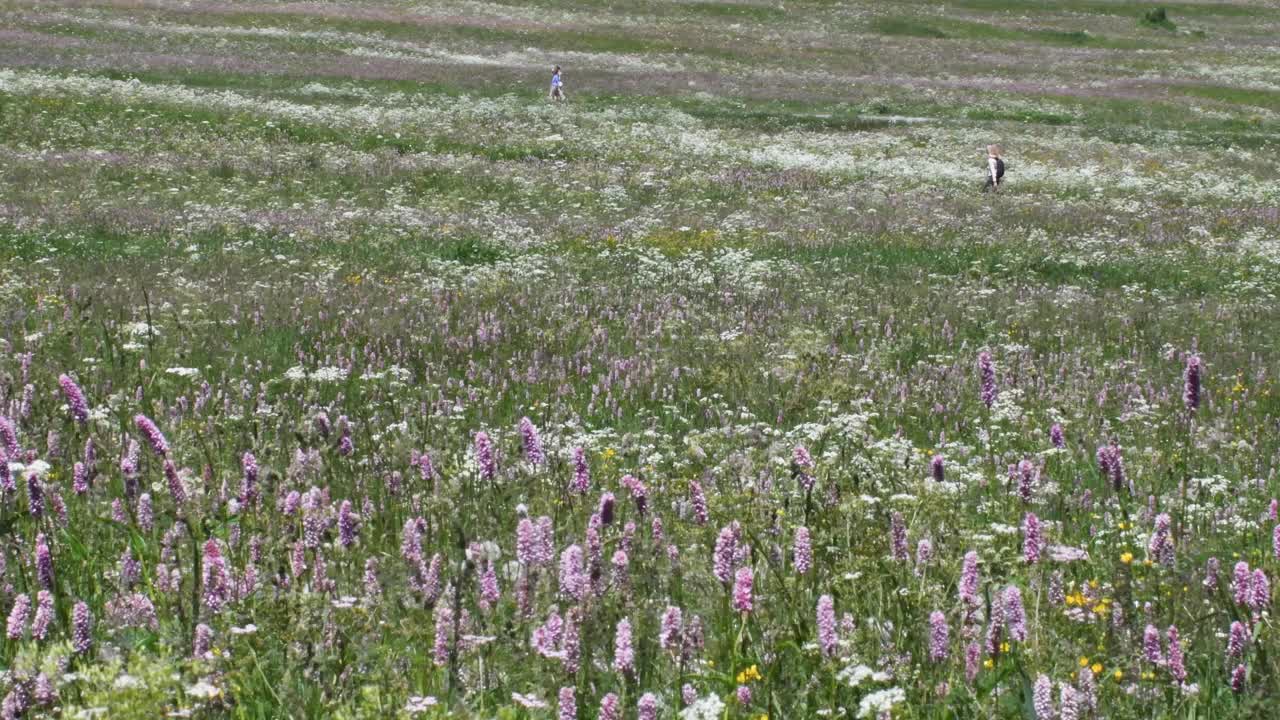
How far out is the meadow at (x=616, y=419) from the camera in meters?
3.71

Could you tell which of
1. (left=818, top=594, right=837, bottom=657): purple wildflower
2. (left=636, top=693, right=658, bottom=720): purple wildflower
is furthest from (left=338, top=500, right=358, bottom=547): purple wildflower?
(left=818, top=594, right=837, bottom=657): purple wildflower

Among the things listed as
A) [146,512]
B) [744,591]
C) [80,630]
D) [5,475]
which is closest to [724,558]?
[744,591]

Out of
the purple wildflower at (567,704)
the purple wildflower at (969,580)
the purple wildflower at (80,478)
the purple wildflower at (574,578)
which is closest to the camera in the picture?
the purple wildflower at (567,704)

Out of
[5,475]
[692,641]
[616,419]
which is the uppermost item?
[5,475]

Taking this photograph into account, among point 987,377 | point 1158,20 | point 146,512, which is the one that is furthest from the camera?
point 1158,20

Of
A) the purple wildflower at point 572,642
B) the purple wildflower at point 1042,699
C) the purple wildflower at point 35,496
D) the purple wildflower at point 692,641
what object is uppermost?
the purple wildflower at point 35,496

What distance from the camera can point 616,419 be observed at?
9000 mm

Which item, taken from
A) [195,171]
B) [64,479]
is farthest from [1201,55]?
[64,479]

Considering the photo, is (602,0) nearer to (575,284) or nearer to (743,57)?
(743,57)

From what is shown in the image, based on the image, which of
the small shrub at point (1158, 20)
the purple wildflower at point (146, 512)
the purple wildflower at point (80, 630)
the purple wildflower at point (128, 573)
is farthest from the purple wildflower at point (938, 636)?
the small shrub at point (1158, 20)

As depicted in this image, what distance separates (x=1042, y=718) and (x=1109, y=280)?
17.8 meters

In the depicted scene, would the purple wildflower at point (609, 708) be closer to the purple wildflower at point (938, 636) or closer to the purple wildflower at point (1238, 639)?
the purple wildflower at point (938, 636)

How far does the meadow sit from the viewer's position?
3.71 m

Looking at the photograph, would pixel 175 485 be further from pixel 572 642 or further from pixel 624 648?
pixel 624 648
